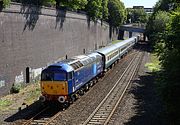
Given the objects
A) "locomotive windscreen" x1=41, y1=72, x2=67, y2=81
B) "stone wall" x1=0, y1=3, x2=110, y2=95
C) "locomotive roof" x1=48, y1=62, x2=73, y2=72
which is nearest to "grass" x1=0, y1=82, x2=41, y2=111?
"stone wall" x1=0, y1=3, x2=110, y2=95

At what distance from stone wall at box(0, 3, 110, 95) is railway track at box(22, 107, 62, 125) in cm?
627

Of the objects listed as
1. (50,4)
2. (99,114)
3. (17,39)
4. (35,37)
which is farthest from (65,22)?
(99,114)

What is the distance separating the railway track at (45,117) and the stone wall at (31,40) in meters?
6.27

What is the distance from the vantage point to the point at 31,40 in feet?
111

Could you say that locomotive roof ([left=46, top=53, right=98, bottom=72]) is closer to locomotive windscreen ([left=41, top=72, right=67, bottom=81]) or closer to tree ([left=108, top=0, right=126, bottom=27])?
locomotive windscreen ([left=41, top=72, right=67, bottom=81])

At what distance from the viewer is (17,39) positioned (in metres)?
30.5

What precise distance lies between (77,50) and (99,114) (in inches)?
1222

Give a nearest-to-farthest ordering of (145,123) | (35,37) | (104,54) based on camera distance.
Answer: (145,123) → (35,37) → (104,54)

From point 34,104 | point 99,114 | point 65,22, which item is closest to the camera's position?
point 99,114

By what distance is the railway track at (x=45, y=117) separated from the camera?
2015 cm

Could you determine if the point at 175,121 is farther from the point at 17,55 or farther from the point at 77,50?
the point at 77,50

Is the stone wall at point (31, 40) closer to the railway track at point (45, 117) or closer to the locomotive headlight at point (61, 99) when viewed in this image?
the railway track at point (45, 117)

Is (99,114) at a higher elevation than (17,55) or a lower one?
lower

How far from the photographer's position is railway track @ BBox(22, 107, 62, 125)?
66.1 ft
